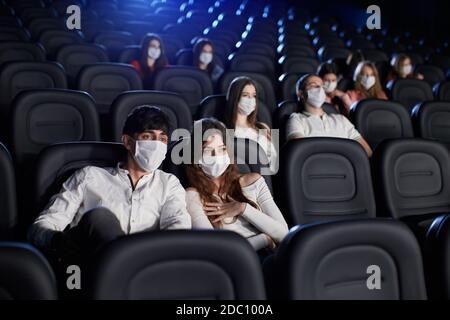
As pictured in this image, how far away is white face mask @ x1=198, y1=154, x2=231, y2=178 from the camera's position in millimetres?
1386

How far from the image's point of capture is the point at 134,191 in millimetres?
1281

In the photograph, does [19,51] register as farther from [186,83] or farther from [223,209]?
[223,209]

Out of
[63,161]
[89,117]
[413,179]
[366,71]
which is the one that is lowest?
[413,179]

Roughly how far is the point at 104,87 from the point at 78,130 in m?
0.68

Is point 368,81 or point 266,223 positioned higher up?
point 368,81

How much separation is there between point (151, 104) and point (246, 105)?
37cm

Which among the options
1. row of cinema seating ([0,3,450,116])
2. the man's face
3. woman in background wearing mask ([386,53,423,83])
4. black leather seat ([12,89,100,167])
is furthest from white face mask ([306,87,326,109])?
woman in background wearing mask ([386,53,423,83])

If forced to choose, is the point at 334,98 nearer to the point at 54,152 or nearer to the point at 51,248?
the point at 54,152

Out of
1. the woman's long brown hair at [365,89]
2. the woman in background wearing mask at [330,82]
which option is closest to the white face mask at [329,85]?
the woman in background wearing mask at [330,82]

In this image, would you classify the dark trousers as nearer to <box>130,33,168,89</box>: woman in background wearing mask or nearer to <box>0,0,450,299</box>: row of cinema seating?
<box>0,0,450,299</box>: row of cinema seating

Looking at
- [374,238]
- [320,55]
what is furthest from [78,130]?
[320,55]

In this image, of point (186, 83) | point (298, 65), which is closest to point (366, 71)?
point (298, 65)

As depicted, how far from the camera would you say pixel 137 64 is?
120 inches

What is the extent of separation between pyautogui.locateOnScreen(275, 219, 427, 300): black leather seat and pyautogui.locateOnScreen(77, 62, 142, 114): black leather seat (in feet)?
5.55
